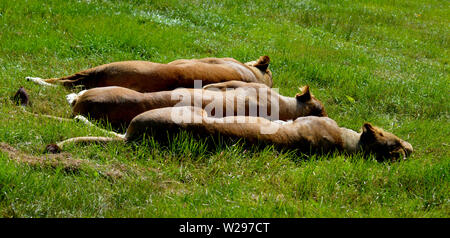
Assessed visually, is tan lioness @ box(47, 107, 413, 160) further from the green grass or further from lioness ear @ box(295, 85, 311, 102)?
lioness ear @ box(295, 85, 311, 102)

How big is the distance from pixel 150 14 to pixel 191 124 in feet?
19.5

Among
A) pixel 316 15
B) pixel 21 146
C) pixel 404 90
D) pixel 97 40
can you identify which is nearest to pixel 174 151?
pixel 21 146

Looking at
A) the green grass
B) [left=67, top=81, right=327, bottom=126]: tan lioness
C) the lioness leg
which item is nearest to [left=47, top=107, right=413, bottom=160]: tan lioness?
the green grass

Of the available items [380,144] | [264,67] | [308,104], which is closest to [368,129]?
[380,144]

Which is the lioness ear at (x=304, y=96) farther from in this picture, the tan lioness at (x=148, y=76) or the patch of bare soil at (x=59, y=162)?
the patch of bare soil at (x=59, y=162)

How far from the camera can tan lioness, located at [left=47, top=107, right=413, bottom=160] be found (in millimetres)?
5160

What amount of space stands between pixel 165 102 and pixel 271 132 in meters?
1.22

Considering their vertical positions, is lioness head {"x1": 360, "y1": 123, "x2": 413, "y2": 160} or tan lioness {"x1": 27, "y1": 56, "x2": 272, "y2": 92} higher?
tan lioness {"x1": 27, "y1": 56, "x2": 272, "y2": 92}

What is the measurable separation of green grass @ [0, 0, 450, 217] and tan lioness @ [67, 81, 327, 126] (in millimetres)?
333

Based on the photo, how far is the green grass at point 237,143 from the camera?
4305 mm

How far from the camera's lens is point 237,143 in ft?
17.3

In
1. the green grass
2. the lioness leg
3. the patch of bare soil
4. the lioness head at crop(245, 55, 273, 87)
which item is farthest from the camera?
the lioness head at crop(245, 55, 273, 87)

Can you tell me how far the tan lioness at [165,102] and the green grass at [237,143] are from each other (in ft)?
1.09

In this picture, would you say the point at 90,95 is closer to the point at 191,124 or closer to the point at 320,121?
the point at 191,124
